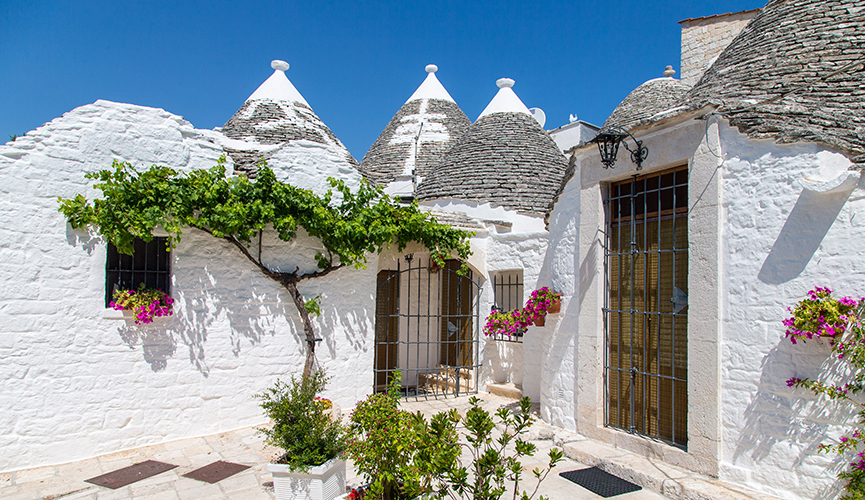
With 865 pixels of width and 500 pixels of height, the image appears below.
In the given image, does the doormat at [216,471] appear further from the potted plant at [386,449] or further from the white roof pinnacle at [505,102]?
the white roof pinnacle at [505,102]

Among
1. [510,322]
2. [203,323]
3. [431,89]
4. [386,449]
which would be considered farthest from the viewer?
[431,89]

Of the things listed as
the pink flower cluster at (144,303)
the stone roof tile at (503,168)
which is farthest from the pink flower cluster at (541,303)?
the pink flower cluster at (144,303)

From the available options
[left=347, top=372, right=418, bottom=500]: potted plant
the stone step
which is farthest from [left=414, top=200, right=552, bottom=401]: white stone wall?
[left=347, top=372, right=418, bottom=500]: potted plant

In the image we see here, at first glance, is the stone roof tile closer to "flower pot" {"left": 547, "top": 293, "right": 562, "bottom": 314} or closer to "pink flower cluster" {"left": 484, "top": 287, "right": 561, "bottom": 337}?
"pink flower cluster" {"left": 484, "top": 287, "right": 561, "bottom": 337}

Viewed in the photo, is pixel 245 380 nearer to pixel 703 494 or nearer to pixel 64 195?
pixel 64 195

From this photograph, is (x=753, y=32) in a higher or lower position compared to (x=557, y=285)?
higher

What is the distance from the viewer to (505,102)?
41.9ft

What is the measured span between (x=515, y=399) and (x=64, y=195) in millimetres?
6376

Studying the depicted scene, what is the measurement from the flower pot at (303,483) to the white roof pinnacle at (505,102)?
10.2 metres

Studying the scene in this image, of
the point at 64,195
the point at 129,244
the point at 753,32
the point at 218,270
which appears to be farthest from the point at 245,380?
the point at 753,32

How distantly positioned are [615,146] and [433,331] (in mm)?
5738

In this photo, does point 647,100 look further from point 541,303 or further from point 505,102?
point 541,303

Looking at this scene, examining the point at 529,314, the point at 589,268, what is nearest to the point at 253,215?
the point at 529,314

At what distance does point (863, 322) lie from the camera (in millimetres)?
3643
